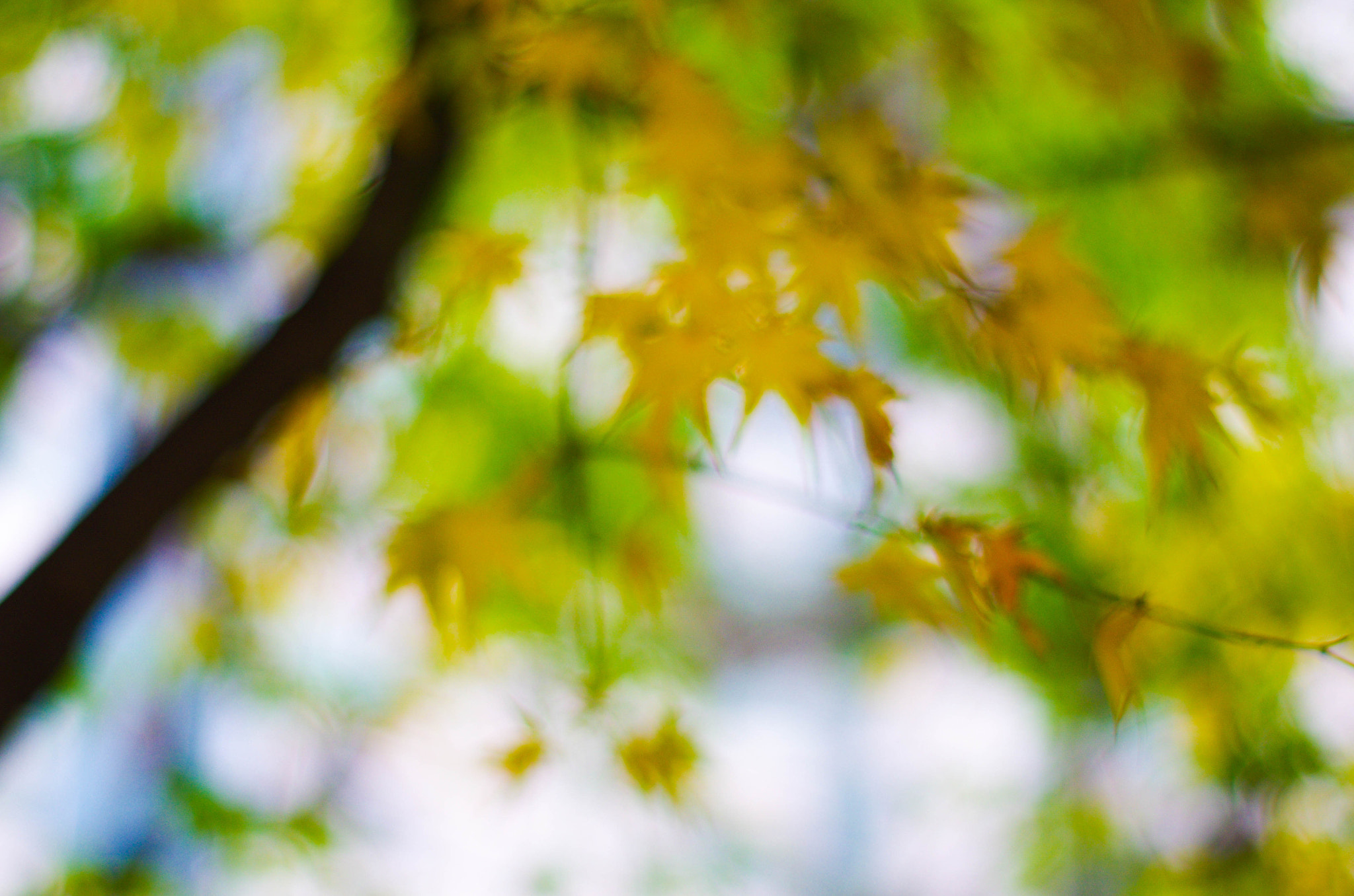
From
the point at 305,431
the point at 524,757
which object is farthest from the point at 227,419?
the point at 524,757

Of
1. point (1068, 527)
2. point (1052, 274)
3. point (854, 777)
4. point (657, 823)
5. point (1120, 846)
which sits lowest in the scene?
point (854, 777)

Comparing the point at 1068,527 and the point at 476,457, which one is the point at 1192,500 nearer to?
the point at 1068,527

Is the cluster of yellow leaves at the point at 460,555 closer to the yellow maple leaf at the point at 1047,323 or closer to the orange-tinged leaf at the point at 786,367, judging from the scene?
the orange-tinged leaf at the point at 786,367

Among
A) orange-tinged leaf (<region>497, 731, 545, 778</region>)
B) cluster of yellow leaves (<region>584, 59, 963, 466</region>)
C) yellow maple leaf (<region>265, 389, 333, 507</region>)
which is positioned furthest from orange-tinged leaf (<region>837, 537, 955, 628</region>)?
yellow maple leaf (<region>265, 389, 333, 507</region>)

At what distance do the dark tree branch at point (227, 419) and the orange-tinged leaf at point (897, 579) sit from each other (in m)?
0.75

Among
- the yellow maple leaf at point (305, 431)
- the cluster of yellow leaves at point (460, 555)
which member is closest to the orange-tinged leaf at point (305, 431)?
the yellow maple leaf at point (305, 431)

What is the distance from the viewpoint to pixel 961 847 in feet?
10.1

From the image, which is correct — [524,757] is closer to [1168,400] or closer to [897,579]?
[897,579]

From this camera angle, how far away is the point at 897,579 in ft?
2.92

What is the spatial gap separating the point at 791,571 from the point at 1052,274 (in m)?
3.90

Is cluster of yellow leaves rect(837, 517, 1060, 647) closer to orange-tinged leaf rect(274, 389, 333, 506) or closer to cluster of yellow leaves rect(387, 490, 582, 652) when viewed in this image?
cluster of yellow leaves rect(387, 490, 582, 652)

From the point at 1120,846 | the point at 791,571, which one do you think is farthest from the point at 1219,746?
the point at 791,571

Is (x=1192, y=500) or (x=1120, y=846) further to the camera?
(x=1120, y=846)

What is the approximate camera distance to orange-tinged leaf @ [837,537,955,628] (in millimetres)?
873
